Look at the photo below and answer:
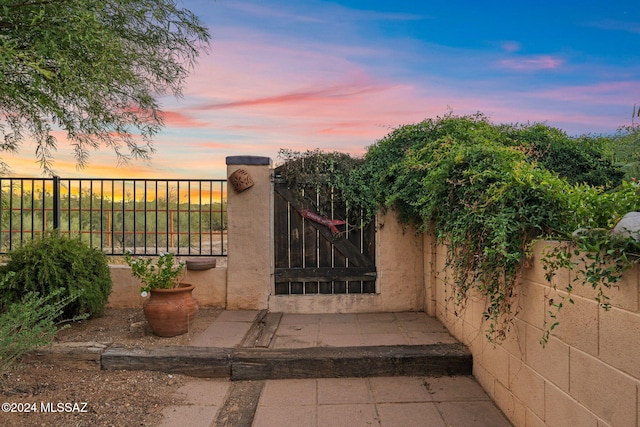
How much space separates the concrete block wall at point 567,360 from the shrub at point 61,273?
12.8 ft

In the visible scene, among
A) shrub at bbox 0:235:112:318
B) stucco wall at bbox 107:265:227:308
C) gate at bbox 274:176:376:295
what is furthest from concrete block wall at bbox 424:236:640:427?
shrub at bbox 0:235:112:318

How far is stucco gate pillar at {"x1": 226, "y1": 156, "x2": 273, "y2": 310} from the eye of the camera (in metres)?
4.95

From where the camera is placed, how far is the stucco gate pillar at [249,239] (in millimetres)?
4945

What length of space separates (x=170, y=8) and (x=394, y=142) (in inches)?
126

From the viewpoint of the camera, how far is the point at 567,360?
1967mm

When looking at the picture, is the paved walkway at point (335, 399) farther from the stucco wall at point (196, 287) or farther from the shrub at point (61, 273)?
the shrub at point (61, 273)

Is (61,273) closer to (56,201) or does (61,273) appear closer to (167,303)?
(167,303)

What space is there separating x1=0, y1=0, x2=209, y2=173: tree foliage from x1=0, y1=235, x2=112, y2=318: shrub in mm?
1406

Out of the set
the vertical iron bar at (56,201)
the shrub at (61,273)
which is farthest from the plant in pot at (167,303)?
the vertical iron bar at (56,201)

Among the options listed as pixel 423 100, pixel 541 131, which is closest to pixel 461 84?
pixel 423 100

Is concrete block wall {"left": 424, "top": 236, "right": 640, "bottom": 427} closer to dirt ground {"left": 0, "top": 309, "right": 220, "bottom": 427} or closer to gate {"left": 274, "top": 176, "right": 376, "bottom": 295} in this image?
gate {"left": 274, "top": 176, "right": 376, "bottom": 295}

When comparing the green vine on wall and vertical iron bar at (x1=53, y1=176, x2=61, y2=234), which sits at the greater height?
vertical iron bar at (x1=53, y1=176, x2=61, y2=234)

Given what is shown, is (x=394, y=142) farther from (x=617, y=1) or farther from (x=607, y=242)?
(x=607, y=242)

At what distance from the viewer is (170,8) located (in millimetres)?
4852
